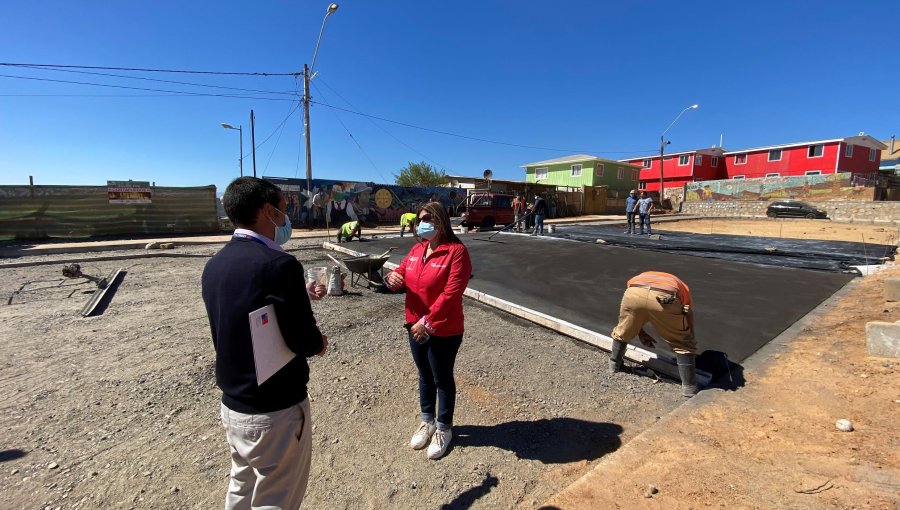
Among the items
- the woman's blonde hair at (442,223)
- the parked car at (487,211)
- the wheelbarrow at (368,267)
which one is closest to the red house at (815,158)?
the parked car at (487,211)

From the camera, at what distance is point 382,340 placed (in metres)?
4.98

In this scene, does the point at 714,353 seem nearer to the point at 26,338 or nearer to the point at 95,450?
the point at 95,450

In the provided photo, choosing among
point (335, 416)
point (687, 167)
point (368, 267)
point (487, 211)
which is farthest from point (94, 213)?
point (687, 167)

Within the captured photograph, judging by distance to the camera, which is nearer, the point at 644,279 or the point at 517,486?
the point at 517,486

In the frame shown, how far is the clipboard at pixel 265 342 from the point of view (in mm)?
1566

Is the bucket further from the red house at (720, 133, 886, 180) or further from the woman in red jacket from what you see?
the red house at (720, 133, 886, 180)

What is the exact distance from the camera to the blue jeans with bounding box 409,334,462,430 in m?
2.75

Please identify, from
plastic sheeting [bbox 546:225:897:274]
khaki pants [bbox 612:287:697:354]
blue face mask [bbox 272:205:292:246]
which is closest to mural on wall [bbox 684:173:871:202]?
plastic sheeting [bbox 546:225:897:274]

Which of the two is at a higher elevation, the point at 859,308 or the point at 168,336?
the point at 859,308

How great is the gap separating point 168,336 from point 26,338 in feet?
5.53

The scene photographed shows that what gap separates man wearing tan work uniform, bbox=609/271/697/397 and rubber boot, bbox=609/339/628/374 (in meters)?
0.27

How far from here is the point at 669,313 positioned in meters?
3.42

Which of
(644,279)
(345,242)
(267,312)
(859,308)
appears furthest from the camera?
(345,242)

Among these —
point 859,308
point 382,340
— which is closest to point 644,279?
point 382,340
